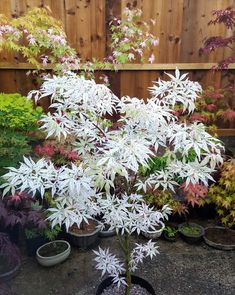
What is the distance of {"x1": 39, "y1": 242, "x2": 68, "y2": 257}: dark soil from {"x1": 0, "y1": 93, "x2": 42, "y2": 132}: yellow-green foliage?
3.60ft

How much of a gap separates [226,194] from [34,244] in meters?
1.89

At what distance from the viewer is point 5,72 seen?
13.4ft

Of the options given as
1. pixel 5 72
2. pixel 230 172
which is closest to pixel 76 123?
pixel 230 172

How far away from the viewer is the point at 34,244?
9.55 feet

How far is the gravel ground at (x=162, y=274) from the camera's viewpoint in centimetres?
257

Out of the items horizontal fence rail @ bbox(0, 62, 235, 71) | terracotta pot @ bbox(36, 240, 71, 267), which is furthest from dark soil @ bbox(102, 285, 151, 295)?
horizontal fence rail @ bbox(0, 62, 235, 71)

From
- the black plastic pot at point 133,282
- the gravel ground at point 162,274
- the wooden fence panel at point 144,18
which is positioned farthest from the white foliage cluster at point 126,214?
the wooden fence panel at point 144,18

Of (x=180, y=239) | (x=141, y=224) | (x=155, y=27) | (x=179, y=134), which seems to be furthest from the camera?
(x=155, y=27)

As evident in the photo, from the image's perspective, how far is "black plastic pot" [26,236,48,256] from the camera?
289 centimetres

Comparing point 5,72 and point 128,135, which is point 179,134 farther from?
point 5,72

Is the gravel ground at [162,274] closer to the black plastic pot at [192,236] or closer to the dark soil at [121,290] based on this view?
the black plastic pot at [192,236]

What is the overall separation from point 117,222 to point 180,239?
→ 1.56 metres

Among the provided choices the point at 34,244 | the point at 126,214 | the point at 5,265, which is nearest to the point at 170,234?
the point at 34,244

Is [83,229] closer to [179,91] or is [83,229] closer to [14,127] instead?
[14,127]
